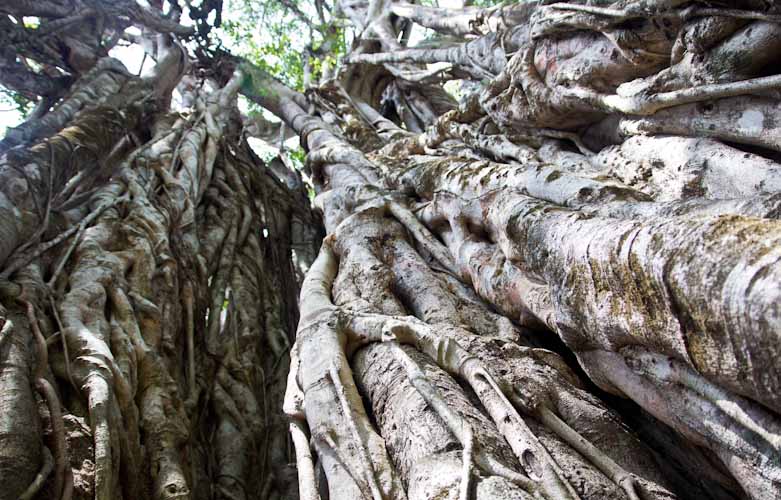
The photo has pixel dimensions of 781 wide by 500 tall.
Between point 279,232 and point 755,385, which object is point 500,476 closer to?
point 755,385

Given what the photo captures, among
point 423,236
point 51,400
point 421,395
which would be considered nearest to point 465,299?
point 423,236

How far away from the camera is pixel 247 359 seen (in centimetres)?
321

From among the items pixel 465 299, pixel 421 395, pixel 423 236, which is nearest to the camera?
pixel 421 395

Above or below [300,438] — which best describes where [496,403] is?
below

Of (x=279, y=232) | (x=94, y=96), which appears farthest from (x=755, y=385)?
(x=94, y=96)

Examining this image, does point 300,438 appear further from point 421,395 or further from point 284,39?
point 284,39

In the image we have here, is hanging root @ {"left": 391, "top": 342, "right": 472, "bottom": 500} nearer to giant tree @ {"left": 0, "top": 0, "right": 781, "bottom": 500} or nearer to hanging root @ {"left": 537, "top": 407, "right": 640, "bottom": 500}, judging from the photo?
giant tree @ {"left": 0, "top": 0, "right": 781, "bottom": 500}

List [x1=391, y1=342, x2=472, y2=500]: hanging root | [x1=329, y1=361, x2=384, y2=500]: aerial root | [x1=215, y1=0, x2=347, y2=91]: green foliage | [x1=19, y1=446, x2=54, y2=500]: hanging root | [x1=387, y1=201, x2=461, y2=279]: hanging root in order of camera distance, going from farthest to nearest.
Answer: [x1=215, y1=0, x2=347, y2=91]: green foliage < [x1=387, y1=201, x2=461, y2=279]: hanging root < [x1=19, y1=446, x2=54, y2=500]: hanging root < [x1=329, y1=361, x2=384, y2=500]: aerial root < [x1=391, y1=342, x2=472, y2=500]: hanging root

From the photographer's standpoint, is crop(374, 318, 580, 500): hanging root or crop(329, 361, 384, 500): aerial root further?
crop(329, 361, 384, 500): aerial root

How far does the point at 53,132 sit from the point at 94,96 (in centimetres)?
91

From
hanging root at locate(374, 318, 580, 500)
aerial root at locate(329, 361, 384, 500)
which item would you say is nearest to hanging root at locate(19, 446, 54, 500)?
aerial root at locate(329, 361, 384, 500)

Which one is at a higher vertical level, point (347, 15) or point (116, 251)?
point (347, 15)

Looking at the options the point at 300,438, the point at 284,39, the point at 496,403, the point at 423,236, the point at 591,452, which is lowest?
the point at 591,452

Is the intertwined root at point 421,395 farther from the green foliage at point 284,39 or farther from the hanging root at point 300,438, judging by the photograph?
the green foliage at point 284,39
